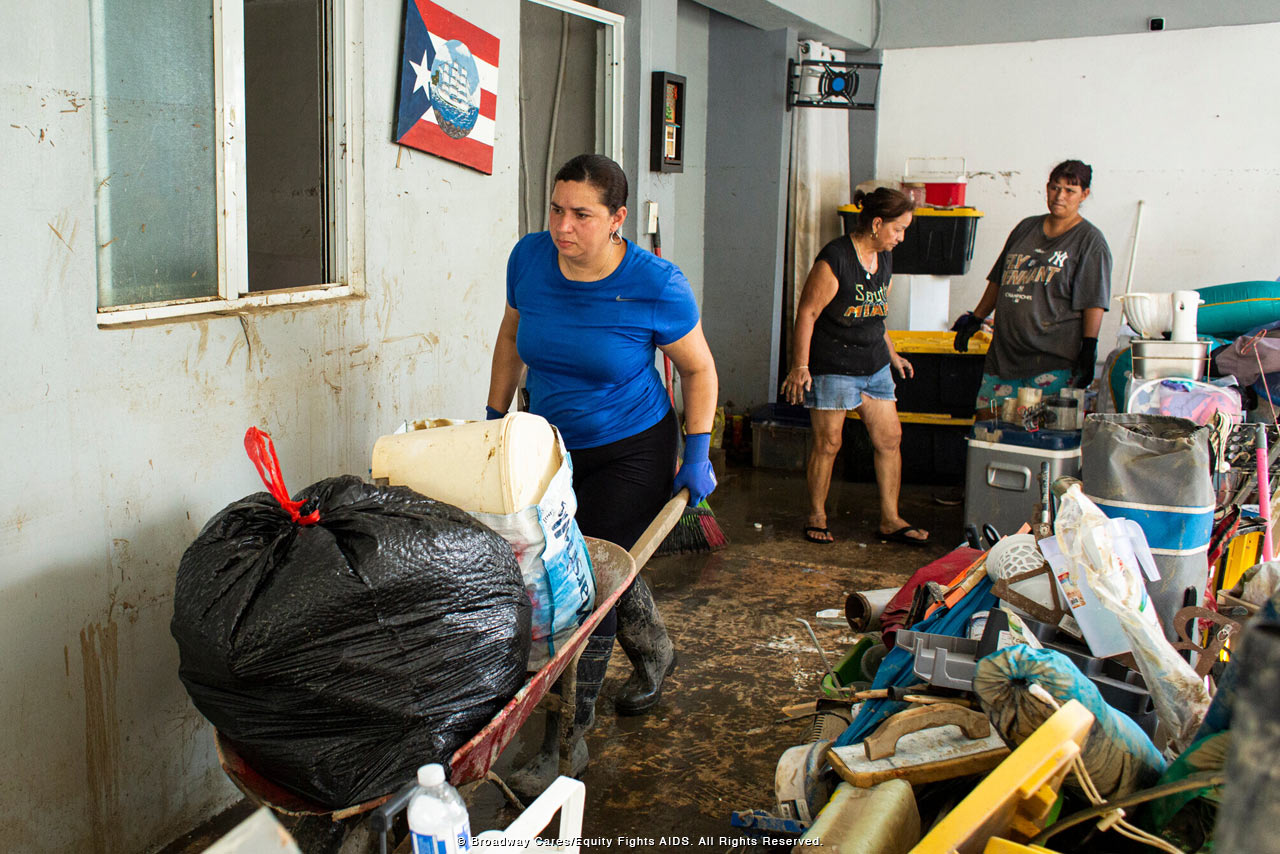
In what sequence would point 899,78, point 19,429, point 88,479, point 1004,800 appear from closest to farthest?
1. point 1004,800
2. point 19,429
3. point 88,479
4. point 899,78

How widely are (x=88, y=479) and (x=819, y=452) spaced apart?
3534mm

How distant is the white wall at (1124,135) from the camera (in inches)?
254

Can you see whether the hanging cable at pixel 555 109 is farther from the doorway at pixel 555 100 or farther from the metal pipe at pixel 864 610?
the metal pipe at pixel 864 610

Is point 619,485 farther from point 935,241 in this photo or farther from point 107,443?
point 935,241

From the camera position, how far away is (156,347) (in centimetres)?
217

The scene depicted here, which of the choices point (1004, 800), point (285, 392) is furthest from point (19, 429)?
point (1004, 800)

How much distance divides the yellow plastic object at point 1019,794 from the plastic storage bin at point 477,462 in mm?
1018

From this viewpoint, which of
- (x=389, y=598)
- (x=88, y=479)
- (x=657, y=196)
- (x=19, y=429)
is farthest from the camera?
(x=657, y=196)

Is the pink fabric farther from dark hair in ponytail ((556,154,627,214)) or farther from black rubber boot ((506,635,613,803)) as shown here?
dark hair in ponytail ((556,154,627,214))

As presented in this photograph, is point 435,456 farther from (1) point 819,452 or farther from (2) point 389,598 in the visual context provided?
(1) point 819,452

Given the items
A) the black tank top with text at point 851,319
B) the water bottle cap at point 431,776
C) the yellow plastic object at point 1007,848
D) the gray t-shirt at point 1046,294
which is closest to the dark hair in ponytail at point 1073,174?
the gray t-shirt at point 1046,294

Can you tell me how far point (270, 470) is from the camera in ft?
6.45

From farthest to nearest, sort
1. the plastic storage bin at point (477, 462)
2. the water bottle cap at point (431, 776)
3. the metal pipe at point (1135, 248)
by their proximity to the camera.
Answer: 1. the metal pipe at point (1135, 248)
2. the plastic storage bin at point (477, 462)
3. the water bottle cap at point (431, 776)

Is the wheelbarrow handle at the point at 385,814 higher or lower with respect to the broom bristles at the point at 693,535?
higher
